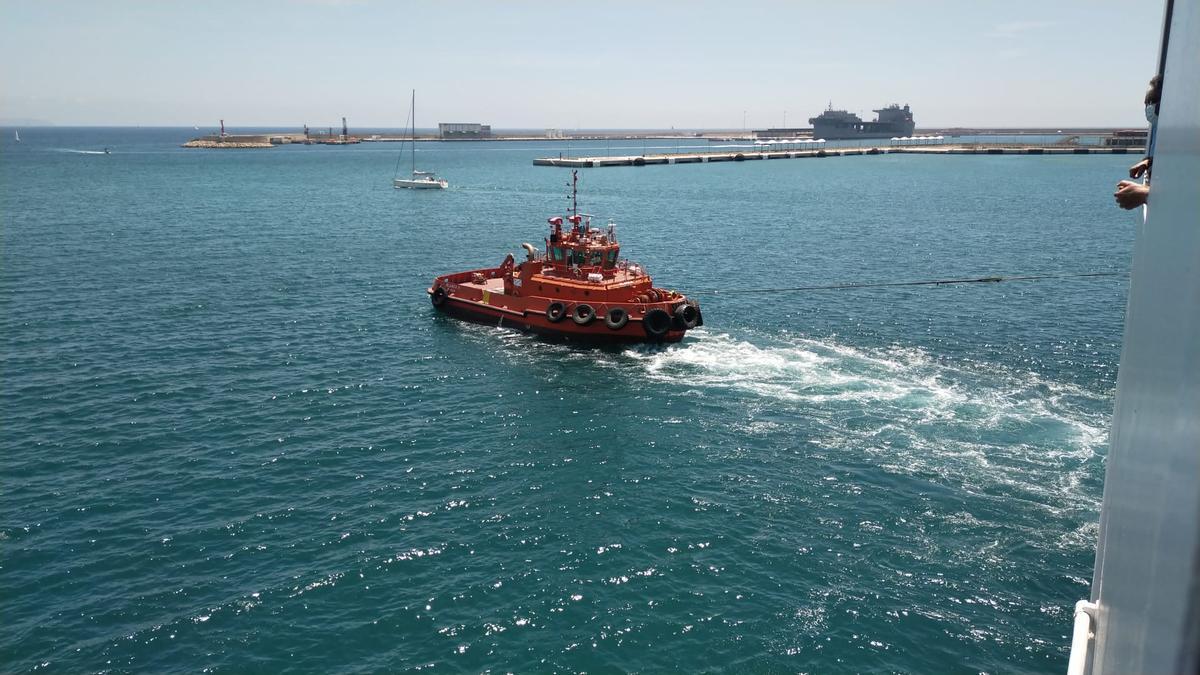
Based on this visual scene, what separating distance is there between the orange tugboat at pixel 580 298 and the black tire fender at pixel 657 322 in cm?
5

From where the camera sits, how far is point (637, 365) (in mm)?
43312

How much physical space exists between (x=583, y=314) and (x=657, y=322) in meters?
4.24

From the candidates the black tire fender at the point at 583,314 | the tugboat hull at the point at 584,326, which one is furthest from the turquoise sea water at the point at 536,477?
the black tire fender at the point at 583,314

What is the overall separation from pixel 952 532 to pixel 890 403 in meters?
11.1

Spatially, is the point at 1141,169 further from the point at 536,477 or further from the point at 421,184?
the point at 421,184

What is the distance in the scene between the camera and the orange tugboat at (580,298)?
45.5m

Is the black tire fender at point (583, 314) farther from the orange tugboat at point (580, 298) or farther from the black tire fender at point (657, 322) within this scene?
the black tire fender at point (657, 322)

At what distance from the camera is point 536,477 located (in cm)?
3078

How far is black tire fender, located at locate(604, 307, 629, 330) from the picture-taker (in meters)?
45.3

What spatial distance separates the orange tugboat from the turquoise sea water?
54.7 inches

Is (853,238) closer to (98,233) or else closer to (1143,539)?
(98,233)

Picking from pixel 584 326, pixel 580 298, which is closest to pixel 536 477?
pixel 584 326

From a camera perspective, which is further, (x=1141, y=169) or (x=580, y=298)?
(x=580, y=298)

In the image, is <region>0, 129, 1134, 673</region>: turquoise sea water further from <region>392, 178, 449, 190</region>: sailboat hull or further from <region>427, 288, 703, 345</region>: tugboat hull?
<region>392, 178, 449, 190</region>: sailboat hull
